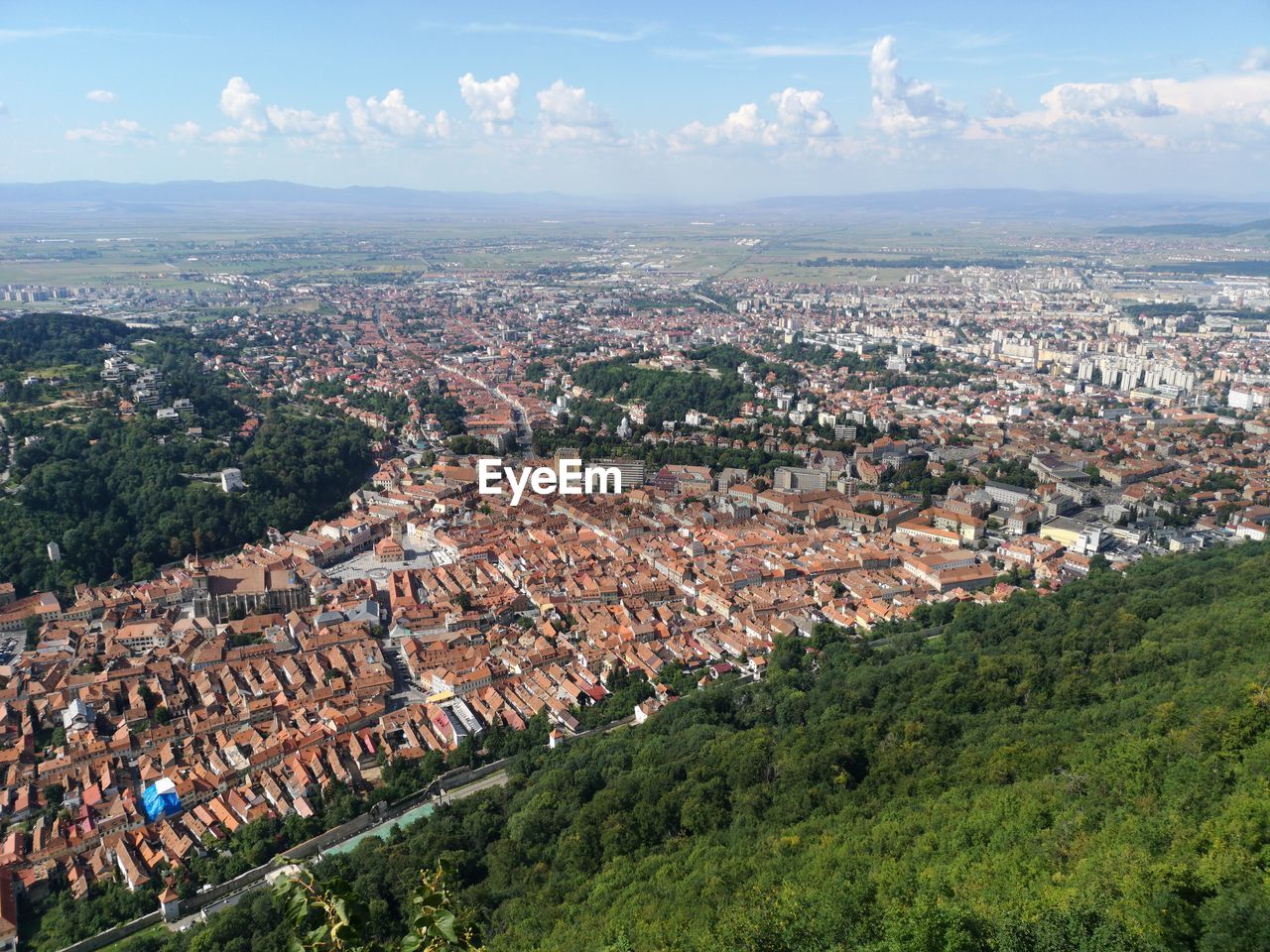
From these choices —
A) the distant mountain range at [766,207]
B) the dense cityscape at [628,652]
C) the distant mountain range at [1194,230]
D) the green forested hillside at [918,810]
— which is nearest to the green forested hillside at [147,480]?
the dense cityscape at [628,652]

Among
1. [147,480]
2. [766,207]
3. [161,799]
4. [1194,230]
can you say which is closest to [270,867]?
[161,799]

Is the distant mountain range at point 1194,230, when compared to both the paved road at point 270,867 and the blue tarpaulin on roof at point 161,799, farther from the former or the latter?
the blue tarpaulin on roof at point 161,799

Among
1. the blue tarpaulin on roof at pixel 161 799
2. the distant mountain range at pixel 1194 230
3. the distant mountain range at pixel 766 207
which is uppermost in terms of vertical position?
the distant mountain range at pixel 766 207

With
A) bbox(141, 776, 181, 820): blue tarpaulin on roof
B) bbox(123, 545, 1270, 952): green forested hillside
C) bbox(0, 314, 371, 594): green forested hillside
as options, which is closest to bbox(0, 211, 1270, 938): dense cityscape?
bbox(141, 776, 181, 820): blue tarpaulin on roof

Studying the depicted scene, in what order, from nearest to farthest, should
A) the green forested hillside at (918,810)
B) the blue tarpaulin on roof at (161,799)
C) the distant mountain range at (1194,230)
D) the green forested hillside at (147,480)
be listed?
the green forested hillside at (918,810) < the blue tarpaulin on roof at (161,799) < the green forested hillside at (147,480) < the distant mountain range at (1194,230)

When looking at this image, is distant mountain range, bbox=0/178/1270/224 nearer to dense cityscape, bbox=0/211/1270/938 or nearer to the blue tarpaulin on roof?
dense cityscape, bbox=0/211/1270/938

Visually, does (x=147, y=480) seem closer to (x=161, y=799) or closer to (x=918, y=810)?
(x=161, y=799)
